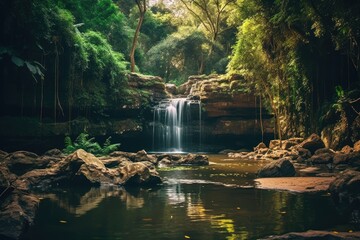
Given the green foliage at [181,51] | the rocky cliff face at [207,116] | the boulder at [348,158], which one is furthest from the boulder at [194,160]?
the green foliage at [181,51]

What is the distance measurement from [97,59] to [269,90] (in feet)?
35.9

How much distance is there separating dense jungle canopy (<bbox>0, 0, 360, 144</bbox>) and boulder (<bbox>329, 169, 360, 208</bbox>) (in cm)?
764

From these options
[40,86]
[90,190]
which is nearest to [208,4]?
[40,86]

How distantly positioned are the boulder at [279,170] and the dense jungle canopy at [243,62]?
19.1 ft

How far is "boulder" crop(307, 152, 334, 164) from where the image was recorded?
17156 mm

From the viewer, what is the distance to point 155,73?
4309 centimetres

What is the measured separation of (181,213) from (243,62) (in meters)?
18.3

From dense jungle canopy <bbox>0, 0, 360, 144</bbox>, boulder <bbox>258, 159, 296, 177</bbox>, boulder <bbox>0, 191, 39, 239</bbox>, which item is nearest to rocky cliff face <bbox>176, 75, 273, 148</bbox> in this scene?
dense jungle canopy <bbox>0, 0, 360, 144</bbox>

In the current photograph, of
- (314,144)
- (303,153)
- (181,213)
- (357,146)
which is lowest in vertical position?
(181,213)

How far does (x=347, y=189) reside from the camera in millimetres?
9227

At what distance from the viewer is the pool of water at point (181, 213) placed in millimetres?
6773

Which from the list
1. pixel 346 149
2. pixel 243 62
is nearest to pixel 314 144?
pixel 346 149

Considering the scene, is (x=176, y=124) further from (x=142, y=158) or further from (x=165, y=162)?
(x=142, y=158)

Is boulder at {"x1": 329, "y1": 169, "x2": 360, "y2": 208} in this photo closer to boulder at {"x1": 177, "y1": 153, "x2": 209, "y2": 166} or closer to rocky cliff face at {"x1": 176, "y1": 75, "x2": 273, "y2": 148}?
boulder at {"x1": 177, "y1": 153, "x2": 209, "y2": 166}
